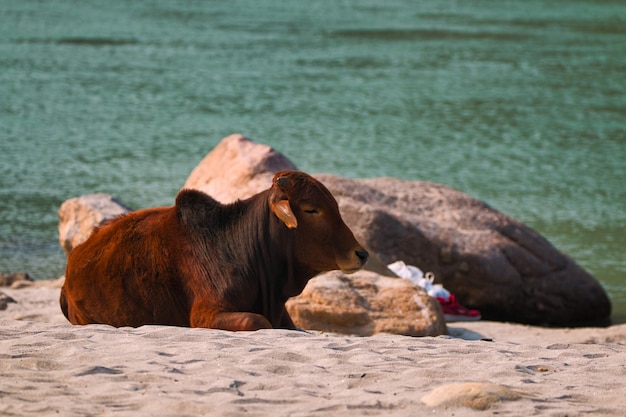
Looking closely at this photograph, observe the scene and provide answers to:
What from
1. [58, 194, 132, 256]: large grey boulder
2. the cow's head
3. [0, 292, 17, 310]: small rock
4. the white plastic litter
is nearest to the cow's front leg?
the cow's head

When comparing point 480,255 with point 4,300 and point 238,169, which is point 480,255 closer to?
point 238,169

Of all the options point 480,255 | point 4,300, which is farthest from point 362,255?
point 480,255

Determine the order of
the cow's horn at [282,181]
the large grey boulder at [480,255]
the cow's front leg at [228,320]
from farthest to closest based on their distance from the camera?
the large grey boulder at [480,255] → the cow's horn at [282,181] → the cow's front leg at [228,320]

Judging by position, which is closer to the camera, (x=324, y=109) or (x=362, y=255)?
(x=362, y=255)

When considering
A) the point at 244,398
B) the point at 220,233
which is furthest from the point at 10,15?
the point at 244,398

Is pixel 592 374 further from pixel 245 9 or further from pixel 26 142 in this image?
pixel 245 9

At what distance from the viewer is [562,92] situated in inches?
1066

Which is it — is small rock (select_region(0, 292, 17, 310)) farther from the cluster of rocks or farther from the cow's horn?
the cow's horn

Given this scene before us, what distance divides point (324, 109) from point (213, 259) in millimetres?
16582

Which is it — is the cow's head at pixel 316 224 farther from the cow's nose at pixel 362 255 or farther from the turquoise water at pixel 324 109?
the turquoise water at pixel 324 109

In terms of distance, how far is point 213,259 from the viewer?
7.99 meters

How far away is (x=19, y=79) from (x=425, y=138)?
1008 cm

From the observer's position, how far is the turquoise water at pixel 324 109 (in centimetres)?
1750

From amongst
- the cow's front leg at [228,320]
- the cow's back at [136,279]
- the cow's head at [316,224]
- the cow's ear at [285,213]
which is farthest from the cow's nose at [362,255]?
the cow's back at [136,279]
